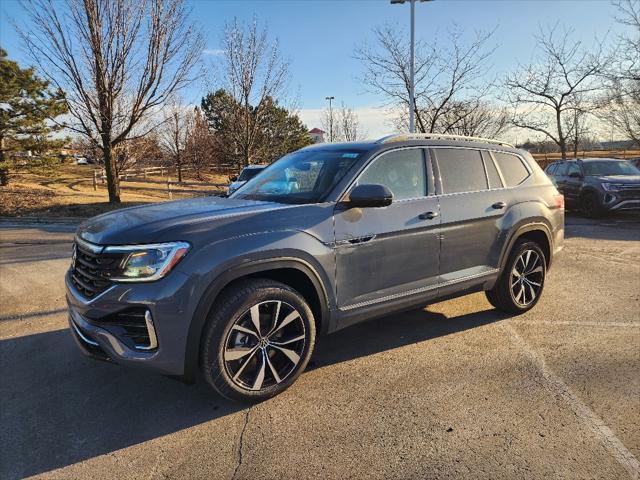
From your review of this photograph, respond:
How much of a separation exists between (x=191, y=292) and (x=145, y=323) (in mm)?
322

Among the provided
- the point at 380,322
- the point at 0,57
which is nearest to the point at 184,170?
the point at 0,57

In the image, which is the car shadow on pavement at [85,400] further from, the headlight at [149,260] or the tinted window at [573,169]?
the tinted window at [573,169]

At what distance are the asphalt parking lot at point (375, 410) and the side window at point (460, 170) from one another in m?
1.37

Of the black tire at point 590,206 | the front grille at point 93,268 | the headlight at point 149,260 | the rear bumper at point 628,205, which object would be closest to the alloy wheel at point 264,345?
the headlight at point 149,260

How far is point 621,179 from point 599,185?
0.53 m

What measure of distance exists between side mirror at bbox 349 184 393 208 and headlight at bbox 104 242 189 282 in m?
1.23

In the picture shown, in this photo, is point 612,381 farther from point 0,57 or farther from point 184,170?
point 184,170

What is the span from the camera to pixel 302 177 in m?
3.82

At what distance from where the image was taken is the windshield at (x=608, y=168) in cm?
1290

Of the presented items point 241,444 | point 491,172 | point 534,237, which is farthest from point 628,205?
point 241,444

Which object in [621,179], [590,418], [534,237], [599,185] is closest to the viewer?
[590,418]

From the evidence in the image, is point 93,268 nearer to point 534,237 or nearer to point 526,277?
point 526,277

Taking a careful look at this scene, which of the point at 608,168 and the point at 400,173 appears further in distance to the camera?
the point at 608,168

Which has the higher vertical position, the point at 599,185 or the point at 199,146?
the point at 199,146
